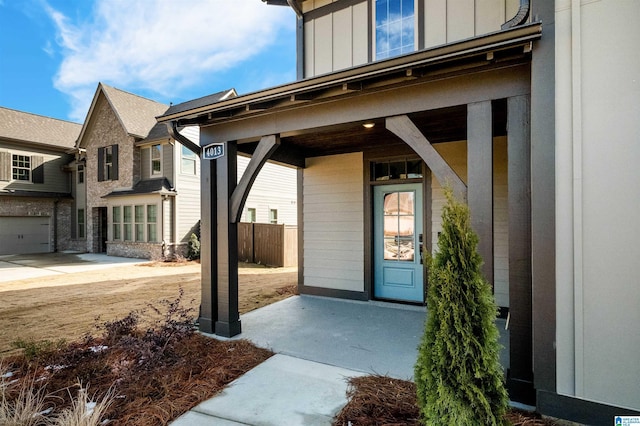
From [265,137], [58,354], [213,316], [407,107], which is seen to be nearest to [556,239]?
[407,107]

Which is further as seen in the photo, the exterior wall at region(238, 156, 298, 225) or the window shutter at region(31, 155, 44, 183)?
the window shutter at region(31, 155, 44, 183)

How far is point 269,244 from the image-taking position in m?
11.6

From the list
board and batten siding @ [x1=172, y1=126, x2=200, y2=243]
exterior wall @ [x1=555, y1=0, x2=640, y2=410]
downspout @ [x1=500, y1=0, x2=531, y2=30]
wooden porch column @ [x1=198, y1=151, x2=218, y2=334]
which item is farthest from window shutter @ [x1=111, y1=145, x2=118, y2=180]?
exterior wall @ [x1=555, y1=0, x2=640, y2=410]

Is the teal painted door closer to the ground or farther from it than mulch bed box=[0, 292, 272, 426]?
farther from it

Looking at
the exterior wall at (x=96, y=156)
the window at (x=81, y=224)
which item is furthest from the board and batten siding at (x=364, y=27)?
the window at (x=81, y=224)

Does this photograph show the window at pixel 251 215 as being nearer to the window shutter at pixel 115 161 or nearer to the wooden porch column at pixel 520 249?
the window shutter at pixel 115 161

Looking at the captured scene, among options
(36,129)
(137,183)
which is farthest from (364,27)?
(36,129)

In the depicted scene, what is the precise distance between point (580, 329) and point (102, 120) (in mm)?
18111

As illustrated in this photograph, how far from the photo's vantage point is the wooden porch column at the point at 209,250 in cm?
424

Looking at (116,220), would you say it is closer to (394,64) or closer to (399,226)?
(399,226)

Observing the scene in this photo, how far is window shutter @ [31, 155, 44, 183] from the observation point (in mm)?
15828

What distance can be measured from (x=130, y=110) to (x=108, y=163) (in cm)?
265

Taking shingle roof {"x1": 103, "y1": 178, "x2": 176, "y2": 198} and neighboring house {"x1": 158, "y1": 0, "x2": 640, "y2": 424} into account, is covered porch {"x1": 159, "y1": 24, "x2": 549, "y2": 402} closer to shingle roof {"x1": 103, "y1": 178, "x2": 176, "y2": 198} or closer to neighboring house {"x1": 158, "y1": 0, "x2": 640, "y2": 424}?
neighboring house {"x1": 158, "y1": 0, "x2": 640, "y2": 424}

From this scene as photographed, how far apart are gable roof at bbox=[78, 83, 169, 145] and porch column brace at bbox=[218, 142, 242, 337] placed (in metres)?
11.5
